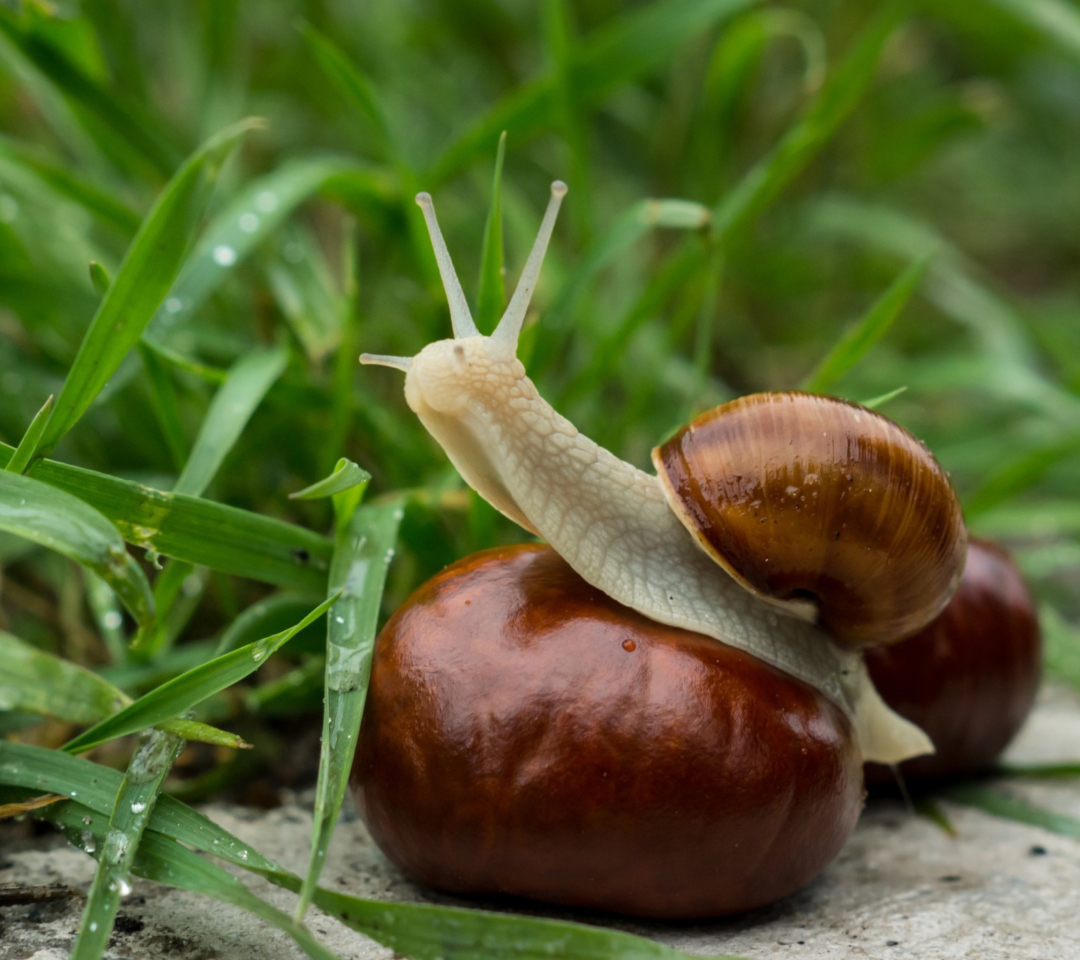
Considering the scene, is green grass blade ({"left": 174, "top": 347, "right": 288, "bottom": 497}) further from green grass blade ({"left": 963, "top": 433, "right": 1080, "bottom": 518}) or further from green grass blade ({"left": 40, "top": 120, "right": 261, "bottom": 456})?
green grass blade ({"left": 963, "top": 433, "right": 1080, "bottom": 518})

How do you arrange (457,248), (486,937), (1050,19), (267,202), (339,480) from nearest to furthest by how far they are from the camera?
1. (486,937)
2. (339,480)
3. (267,202)
4. (1050,19)
5. (457,248)

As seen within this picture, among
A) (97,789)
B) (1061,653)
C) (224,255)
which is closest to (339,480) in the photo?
(97,789)

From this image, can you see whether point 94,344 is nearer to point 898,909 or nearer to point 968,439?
point 898,909

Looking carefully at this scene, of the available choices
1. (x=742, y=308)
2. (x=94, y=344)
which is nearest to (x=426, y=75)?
(x=742, y=308)

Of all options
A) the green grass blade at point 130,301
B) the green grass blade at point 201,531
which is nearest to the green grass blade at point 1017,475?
the green grass blade at point 201,531

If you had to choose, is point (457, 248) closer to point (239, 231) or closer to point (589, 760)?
point (239, 231)

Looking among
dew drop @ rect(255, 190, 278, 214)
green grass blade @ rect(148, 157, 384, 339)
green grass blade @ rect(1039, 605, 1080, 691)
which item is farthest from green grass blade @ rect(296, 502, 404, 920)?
green grass blade @ rect(1039, 605, 1080, 691)

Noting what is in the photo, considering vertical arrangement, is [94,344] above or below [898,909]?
above
